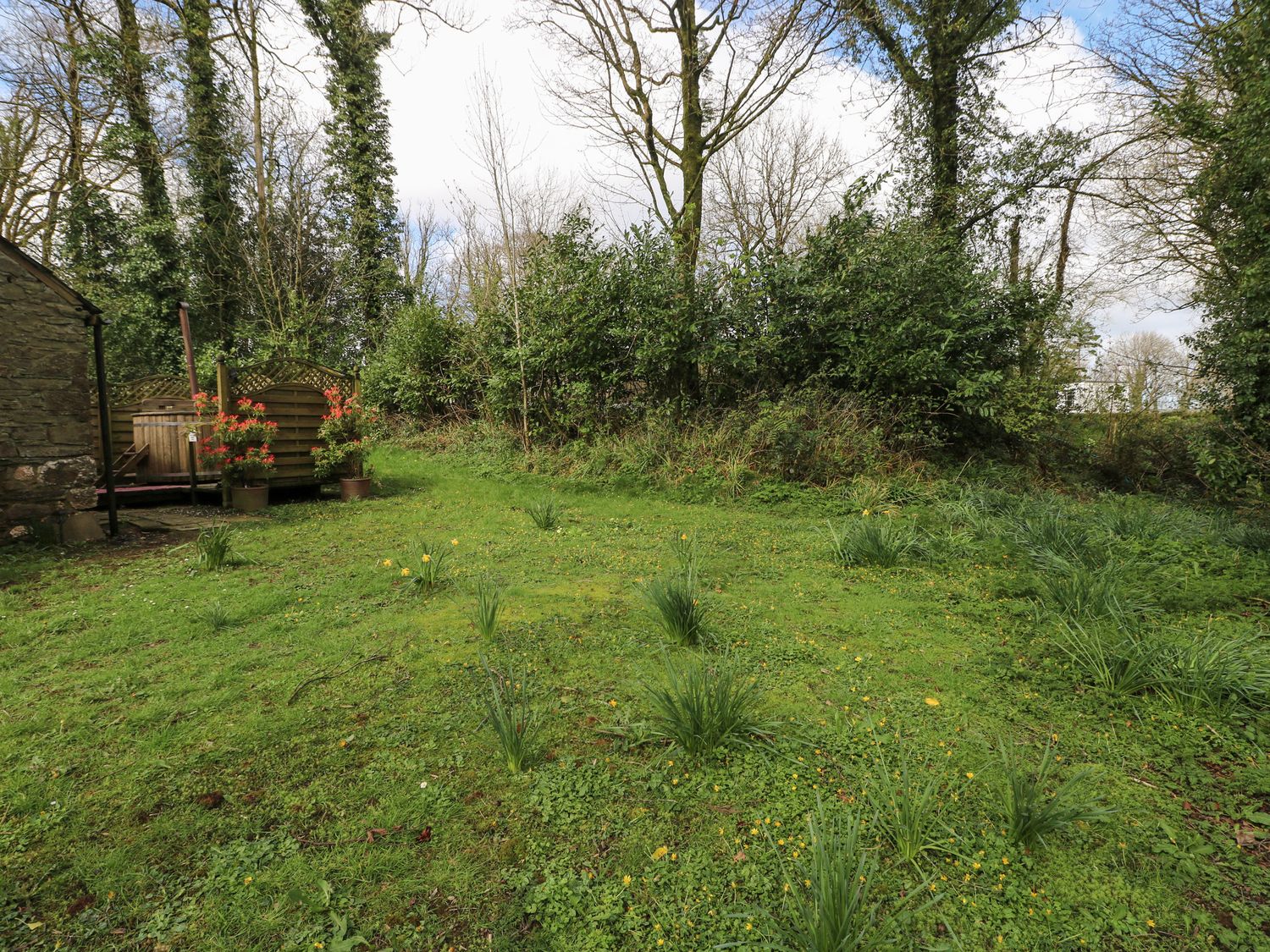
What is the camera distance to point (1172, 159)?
11195mm

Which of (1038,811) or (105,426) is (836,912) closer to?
(1038,811)

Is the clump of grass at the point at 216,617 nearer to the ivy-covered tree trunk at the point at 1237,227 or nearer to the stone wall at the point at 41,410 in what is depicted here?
the stone wall at the point at 41,410

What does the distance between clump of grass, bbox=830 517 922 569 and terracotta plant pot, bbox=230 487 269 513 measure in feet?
22.5

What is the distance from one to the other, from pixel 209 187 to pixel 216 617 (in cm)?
1581

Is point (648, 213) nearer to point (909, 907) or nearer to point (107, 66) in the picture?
point (909, 907)

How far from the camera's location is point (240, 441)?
22.6ft

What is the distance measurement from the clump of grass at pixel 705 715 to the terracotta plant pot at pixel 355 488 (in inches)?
259

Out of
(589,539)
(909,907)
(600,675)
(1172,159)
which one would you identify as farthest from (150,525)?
(1172,159)

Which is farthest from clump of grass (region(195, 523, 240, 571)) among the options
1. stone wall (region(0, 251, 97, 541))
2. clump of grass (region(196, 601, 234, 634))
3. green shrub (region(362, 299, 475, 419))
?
green shrub (region(362, 299, 475, 419))

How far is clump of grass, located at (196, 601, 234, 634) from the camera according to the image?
3.49 meters

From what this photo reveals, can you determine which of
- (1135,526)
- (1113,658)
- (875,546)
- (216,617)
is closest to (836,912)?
(1113,658)

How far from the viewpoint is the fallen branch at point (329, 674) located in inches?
107

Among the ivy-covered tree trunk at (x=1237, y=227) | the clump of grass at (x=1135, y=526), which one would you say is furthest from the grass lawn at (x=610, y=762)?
the ivy-covered tree trunk at (x=1237, y=227)

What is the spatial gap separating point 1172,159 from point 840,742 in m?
15.3
